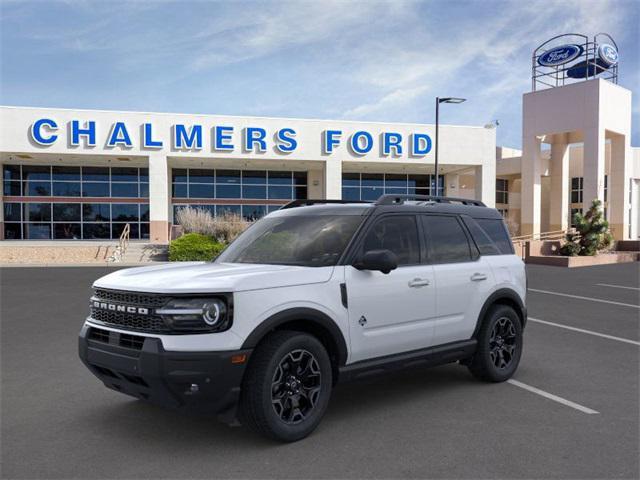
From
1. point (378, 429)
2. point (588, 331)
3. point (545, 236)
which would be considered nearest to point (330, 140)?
point (545, 236)

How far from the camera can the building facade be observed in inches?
1225

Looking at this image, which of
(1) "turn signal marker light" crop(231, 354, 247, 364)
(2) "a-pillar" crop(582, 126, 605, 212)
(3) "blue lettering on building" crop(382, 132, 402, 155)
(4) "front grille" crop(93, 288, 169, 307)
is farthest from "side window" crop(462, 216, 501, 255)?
(2) "a-pillar" crop(582, 126, 605, 212)

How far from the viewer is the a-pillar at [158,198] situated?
1259 inches

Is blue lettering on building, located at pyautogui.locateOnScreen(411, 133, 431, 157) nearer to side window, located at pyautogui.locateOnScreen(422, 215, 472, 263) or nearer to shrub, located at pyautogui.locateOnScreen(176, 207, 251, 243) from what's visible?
shrub, located at pyautogui.locateOnScreen(176, 207, 251, 243)

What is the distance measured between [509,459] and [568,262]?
22.3 meters

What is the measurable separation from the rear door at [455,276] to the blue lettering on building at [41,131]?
2999 cm

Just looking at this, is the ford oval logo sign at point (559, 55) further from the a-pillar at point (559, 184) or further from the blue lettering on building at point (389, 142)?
the blue lettering on building at point (389, 142)

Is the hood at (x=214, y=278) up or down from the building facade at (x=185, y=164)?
down

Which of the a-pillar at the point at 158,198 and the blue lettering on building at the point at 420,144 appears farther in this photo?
the blue lettering on building at the point at 420,144

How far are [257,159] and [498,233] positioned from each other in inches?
1098

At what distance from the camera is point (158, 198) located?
1277 inches

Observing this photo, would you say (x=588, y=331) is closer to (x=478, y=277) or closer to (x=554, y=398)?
(x=554, y=398)

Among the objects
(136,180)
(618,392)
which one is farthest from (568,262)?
(136,180)

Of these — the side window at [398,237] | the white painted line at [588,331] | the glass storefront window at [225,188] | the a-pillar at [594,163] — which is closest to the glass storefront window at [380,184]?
the glass storefront window at [225,188]
